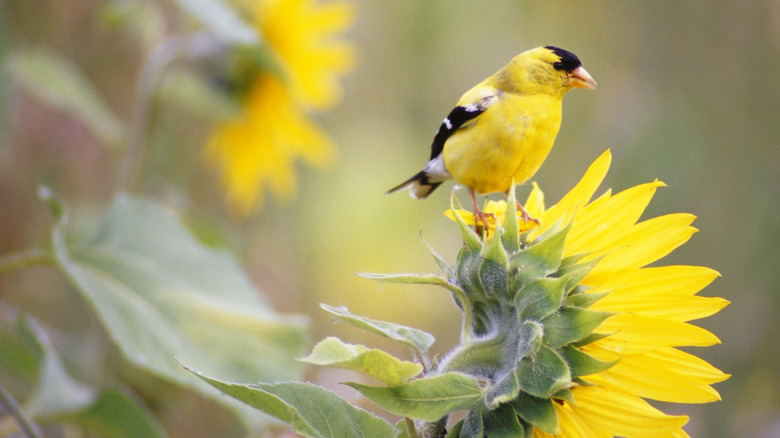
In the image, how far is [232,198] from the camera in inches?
84.4

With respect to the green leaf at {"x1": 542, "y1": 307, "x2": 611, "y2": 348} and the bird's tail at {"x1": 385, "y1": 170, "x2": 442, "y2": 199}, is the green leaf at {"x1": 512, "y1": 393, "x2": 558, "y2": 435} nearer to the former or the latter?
the green leaf at {"x1": 542, "y1": 307, "x2": 611, "y2": 348}

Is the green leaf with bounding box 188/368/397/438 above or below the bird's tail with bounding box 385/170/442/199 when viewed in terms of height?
below

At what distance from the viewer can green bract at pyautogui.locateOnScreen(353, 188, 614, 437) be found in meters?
0.60

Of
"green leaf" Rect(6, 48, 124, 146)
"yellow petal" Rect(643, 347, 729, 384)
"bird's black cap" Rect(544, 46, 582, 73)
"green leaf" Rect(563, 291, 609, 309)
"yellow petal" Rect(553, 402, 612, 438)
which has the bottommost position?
"yellow petal" Rect(553, 402, 612, 438)

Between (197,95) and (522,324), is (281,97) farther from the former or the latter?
(522,324)

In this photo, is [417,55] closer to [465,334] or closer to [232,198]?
[232,198]

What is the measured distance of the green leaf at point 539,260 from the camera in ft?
2.06

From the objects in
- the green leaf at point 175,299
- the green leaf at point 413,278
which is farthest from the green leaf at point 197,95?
the green leaf at point 413,278

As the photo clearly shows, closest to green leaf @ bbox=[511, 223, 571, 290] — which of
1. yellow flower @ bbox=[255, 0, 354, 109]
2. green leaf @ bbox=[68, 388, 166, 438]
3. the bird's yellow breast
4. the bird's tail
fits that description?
the bird's yellow breast

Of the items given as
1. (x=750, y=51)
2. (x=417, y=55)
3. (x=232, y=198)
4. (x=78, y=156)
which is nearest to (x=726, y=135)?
(x=750, y=51)

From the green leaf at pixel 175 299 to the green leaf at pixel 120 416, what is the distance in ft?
0.30

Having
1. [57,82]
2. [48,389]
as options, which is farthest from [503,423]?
[57,82]

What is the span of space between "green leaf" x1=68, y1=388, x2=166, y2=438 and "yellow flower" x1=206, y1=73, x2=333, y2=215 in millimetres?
1040

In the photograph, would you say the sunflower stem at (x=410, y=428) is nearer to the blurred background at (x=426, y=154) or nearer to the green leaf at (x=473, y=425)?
the green leaf at (x=473, y=425)
